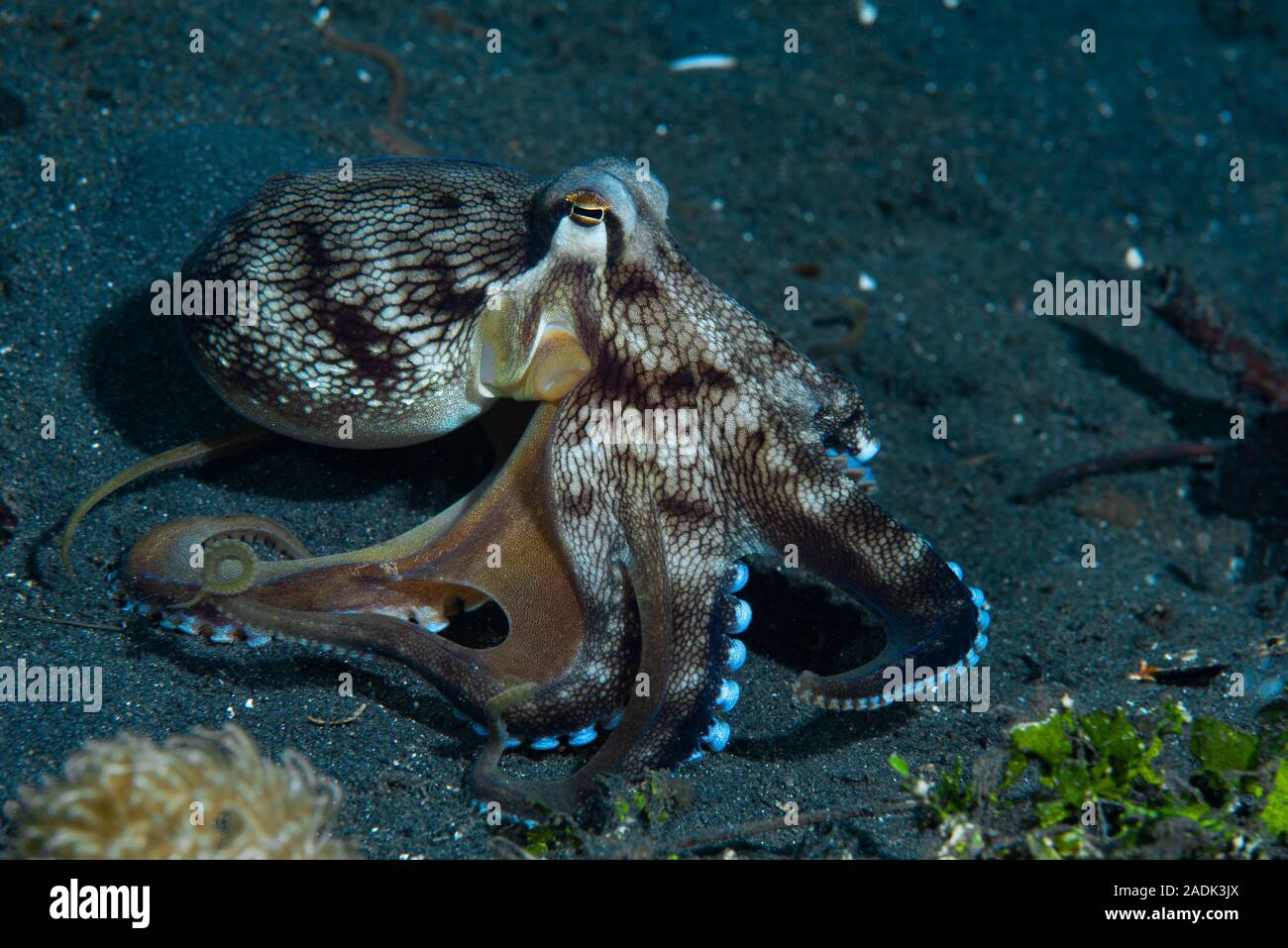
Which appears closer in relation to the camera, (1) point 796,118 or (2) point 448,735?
(2) point 448,735

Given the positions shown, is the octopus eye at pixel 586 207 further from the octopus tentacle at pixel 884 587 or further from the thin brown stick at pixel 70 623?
the thin brown stick at pixel 70 623

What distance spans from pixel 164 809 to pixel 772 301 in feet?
13.1

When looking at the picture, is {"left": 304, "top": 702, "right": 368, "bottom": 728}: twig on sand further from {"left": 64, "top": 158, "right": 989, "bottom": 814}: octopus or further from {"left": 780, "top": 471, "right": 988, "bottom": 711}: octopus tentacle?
{"left": 780, "top": 471, "right": 988, "bottom": 711}: octopus tentacle

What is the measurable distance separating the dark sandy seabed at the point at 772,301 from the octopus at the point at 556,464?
32 centimetres

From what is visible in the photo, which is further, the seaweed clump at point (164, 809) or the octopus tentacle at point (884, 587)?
the octopus tentacle at point (884, 587)

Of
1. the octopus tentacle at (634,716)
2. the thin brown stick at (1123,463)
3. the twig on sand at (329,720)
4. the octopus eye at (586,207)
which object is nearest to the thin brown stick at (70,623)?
the twig on sand at (329,720)

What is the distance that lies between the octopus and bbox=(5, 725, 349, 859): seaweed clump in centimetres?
66

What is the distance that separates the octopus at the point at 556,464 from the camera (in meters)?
2.58

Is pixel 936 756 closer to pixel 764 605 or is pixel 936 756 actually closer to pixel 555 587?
pixel 764 605

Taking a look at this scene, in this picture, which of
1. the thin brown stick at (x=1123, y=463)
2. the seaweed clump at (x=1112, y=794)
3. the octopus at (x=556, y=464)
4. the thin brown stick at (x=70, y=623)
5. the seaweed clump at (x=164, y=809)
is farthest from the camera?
the thin brown stick at (x=1123, y=463)

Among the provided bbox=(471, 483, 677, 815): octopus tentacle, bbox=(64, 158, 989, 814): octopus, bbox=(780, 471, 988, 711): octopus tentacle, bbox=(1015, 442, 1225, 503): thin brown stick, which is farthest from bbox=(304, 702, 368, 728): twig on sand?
bbox=(1015, 442, 1225, 503): thin brown stick

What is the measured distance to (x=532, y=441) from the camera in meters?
2.75
